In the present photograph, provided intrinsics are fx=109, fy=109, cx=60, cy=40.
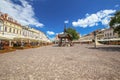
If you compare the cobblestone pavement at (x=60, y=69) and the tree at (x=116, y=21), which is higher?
the tree at (x=116, y=21)

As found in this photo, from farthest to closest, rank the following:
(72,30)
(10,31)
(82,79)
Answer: (72,30) < (10,31) < (82,79)

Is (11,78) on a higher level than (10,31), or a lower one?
lower

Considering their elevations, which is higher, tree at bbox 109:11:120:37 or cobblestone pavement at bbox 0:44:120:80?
tree at bbox 109:11:120:37

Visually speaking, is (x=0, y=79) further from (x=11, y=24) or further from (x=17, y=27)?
(x=17, y=27)

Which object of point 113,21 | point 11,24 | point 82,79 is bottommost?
point 82,79

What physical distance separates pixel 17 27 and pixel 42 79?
39.5m

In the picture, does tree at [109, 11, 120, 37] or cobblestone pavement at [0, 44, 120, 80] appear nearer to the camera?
cobblestone pavement at [0, 44, 120, 80]

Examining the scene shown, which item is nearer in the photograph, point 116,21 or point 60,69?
point 60,69

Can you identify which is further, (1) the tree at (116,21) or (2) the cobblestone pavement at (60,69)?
(1) the tree at (116,21)

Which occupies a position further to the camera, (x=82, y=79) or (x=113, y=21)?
(x=113, y=21)

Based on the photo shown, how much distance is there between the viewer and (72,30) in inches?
2442

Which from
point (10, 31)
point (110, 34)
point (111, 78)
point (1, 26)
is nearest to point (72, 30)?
point (110, 34)

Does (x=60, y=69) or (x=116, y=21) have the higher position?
(x=116, y=21)

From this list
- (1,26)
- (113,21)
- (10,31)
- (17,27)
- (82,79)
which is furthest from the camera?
(17,27)
